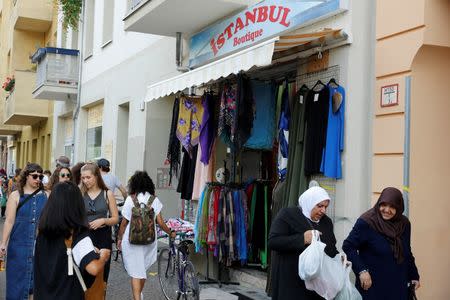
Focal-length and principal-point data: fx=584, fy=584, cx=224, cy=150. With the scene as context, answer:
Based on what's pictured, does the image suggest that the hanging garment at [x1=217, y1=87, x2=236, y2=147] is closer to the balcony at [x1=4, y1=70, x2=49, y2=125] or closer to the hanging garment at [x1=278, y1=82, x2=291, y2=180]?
the hanging garment at [x1=278, y1=82, x2=291, y2=180]

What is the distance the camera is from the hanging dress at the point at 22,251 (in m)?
5.68

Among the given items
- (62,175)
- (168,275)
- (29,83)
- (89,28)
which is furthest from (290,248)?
(29,83)

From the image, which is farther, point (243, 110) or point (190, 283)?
point (243, 110)

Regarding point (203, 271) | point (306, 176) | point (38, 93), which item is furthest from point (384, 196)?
point (38, 93)

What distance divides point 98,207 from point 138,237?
0.54 m

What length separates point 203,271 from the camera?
8.80 meters

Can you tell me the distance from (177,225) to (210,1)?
330cm

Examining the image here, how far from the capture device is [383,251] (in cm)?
466

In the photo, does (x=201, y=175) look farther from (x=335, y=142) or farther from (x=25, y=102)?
(x=25, y=102)

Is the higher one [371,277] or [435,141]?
[435,141]

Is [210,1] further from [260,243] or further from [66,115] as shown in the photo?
[66,115]

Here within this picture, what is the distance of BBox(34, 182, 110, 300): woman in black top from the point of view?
3730 millimetres

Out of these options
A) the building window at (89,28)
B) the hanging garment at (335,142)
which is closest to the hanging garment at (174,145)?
the hanging garment at (335,142)

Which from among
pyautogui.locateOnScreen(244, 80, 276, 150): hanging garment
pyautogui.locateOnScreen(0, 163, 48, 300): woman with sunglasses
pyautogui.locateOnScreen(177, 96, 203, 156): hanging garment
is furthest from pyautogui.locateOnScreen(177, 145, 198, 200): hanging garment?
pyautogui.locateOnScreen(0, 163, 48, 300): woman with sunglasses
